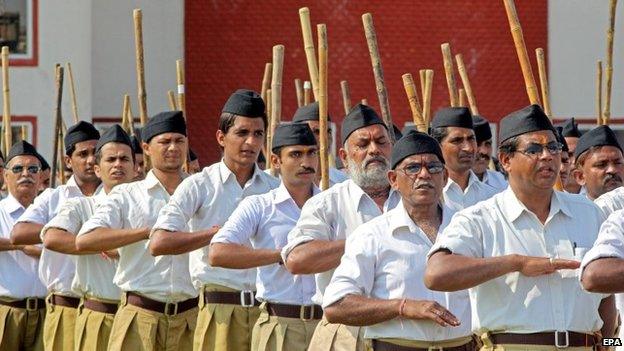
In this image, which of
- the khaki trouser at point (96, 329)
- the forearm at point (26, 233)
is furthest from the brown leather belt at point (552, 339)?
the forearm at point (26, 233)

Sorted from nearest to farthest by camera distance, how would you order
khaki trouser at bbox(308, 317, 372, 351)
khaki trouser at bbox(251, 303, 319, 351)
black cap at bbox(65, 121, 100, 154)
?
khaki trouser at bbox(308, 317, 372, 351) < khaki trouser at bbox(251, 303, 319, 351) < black cap at bbox(65, 121, 100, 154)

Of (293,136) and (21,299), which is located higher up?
(293,136)

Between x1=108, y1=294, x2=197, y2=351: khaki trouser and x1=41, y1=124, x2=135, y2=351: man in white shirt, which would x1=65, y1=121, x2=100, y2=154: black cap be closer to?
x1=41, y1=124, x2=135, y2=351: man in white shirt

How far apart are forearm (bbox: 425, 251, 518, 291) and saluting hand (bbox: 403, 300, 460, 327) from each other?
141mm

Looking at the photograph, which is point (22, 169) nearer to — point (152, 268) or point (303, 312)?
point (152, 268)

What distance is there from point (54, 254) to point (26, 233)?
0.28 metres

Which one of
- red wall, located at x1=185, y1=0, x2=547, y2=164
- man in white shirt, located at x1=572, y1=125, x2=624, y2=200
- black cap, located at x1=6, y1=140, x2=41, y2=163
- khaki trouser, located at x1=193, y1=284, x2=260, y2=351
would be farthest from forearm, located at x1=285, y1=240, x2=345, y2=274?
red wall, located at x1=185, y1=0, x2=547, y2=164

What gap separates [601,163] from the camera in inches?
448

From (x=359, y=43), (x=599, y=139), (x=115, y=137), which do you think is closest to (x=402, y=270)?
(x=599, y=139)

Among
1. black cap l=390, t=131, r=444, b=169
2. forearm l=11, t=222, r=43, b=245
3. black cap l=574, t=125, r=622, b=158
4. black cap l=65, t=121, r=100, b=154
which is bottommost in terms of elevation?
forearm l=11, t=222, r=43, b=245

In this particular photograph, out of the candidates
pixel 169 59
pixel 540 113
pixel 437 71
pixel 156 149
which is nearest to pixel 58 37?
pixel 169 59

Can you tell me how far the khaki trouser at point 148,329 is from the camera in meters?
11.7

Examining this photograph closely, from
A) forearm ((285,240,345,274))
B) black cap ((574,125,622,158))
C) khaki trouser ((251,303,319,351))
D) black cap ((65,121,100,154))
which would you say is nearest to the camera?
forearm ((285,240,345,274))

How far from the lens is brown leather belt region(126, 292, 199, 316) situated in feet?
38.5
